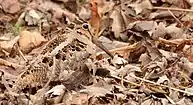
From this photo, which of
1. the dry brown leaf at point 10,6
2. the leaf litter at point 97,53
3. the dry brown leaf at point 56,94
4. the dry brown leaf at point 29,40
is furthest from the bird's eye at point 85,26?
the dry brown leaf at point 10,6

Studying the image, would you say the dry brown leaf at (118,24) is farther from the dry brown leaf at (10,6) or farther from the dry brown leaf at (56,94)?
the dry brown leaf at (56,94)

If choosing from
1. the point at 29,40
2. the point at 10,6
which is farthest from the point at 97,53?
the point at 10,6

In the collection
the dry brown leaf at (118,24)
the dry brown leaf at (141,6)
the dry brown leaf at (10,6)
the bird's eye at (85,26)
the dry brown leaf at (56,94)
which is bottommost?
the dry brown leaf at (56,94)

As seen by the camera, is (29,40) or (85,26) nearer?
(85,26)

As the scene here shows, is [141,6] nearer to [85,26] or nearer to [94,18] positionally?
[94,18]

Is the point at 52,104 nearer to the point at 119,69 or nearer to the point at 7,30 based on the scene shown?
the point at 119,69

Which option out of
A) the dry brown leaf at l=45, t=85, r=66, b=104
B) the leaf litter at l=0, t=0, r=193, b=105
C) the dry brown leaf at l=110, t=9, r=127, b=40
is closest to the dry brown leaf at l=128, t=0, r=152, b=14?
the leaf litter at l=0, t=0, r=193, b=105

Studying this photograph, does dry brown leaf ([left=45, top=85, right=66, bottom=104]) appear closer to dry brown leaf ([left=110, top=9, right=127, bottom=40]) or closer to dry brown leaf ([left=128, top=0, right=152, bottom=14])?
dry brown leaf ([left=110, top=9, right=127, bottom=40])
